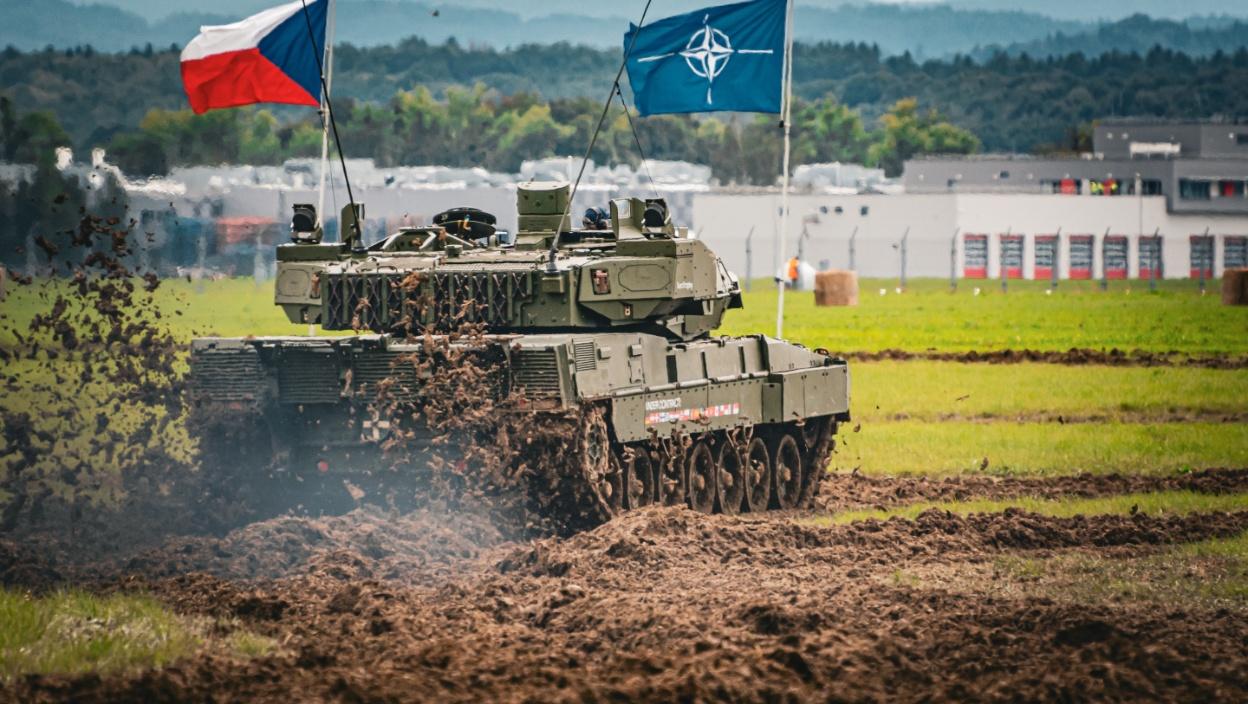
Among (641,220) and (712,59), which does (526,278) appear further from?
(712,59)

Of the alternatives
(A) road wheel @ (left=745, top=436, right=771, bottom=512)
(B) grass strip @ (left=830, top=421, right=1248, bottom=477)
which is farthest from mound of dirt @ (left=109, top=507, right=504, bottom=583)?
(B) grass strip @ (left=830, top=421, right=1248, bottom=477)

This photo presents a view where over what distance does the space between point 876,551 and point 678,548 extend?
1691 millimetres

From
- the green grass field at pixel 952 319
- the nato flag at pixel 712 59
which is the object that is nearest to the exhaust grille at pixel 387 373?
the nato flag at pixel 712 59

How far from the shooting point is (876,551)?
17.8m

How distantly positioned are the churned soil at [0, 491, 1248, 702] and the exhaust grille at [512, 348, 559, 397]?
1211 mm

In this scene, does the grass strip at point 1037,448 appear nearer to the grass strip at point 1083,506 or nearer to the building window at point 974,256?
the grass strip at point 1083,506

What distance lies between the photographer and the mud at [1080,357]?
39.6 meters

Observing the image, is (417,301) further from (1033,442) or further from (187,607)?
(1033,442)

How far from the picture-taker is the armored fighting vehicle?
61.6ft

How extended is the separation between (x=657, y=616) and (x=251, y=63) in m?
15.6

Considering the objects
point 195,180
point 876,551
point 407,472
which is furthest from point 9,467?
point 195,180

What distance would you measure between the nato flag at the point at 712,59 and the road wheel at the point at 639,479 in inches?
377

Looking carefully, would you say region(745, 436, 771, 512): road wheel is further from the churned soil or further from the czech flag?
the czech flag

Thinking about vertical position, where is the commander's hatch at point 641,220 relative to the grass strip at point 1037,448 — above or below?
above
